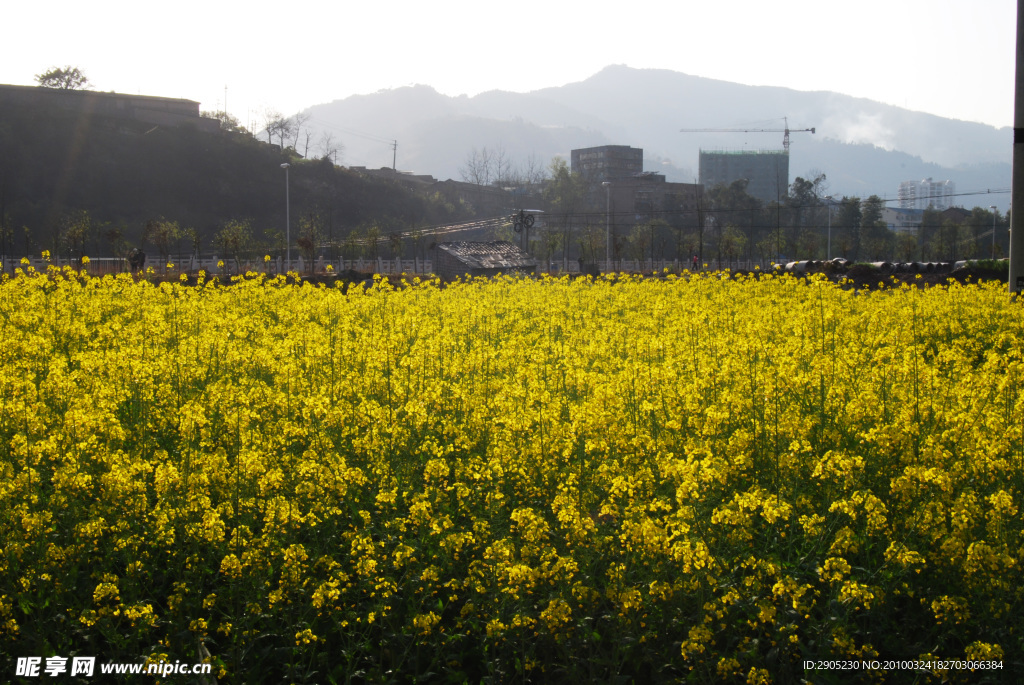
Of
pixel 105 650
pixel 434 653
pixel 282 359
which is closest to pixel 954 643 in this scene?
pixel 434 653

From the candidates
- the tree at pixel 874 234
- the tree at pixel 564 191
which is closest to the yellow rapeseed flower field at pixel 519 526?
the tree at pixel 874 234

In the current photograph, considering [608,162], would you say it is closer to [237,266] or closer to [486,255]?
[237,266]

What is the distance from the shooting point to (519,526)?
3570 millimetres

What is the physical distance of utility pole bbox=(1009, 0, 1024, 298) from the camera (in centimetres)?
1079

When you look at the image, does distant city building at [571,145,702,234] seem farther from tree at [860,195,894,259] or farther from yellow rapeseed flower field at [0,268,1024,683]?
yellow rapeseed flower field at [0,268,1024,683]

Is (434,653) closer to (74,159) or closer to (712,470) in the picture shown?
(712,470)

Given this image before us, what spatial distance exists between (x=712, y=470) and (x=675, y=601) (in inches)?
24.0

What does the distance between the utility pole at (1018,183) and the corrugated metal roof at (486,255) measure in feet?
55.0

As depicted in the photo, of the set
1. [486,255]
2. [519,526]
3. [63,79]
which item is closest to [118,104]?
[63,79]

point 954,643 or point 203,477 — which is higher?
point 203,477

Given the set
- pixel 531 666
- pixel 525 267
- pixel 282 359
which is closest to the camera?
pixel 531 666

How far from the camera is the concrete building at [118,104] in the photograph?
2660 inches

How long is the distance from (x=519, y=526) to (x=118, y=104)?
81.7m

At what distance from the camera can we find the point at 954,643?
3488 millimetres
